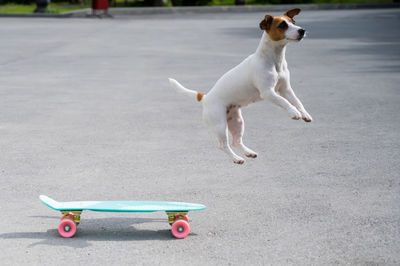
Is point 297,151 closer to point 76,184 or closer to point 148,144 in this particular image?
point 148,144

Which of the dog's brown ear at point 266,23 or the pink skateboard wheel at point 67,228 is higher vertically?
the dog's brown ear at point 266,23

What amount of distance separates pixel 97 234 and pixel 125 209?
80cm

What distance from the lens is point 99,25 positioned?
29.9m

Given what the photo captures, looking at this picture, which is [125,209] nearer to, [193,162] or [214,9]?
[193,162]

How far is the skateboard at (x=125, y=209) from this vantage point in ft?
21.2

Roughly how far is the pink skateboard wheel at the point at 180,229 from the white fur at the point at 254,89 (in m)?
1.53

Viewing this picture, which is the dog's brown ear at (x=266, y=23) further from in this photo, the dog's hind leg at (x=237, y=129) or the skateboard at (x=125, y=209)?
the skateboard at (x=125, y=209)

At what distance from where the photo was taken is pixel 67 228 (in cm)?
682

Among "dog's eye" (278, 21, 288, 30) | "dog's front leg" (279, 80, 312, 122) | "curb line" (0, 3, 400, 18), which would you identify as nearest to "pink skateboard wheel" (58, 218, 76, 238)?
"dog's front leg" (279, 80, 312, 122)

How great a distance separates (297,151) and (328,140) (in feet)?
2.85

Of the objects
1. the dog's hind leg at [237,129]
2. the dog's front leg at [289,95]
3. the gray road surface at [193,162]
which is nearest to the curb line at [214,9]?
the gray road surface at [193,162]

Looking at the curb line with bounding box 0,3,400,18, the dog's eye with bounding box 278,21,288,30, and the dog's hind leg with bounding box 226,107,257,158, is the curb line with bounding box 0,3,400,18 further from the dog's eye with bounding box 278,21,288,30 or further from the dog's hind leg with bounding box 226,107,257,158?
the dog's eye with bounding box 278,21,288,30

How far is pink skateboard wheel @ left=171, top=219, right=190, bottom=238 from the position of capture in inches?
268

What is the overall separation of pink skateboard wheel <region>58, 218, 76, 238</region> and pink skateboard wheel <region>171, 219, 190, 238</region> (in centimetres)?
90
